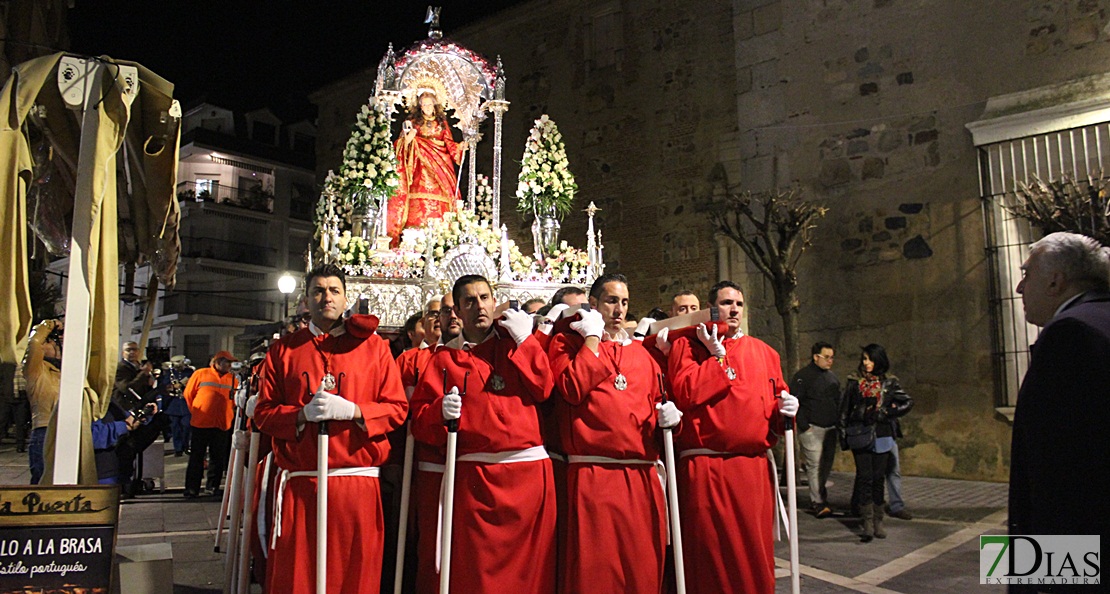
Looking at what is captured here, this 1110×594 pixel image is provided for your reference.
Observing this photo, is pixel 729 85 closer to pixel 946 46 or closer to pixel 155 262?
pixel 946 46

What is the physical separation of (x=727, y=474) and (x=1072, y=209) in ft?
18.8

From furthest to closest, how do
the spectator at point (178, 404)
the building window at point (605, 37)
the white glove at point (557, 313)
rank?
the building window at point (605, 37), the spectator at point (178, 404), the white glove at point (557, 313)

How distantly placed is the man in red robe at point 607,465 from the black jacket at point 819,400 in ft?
14.8

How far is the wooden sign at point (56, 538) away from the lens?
2.98 metres

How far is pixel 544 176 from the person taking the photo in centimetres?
1145

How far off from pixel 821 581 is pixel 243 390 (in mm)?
4403

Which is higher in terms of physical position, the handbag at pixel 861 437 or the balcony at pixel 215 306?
the balcony at pixel 215 306

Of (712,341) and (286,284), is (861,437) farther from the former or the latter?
(286,284)

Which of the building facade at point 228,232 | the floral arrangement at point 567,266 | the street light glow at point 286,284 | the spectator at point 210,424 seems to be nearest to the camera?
the spectator at point 210,424

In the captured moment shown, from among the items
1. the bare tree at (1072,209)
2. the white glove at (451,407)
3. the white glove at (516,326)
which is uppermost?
the bare tree at (1072,209)

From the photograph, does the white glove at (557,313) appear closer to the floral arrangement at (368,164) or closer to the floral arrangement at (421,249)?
the floral arrangement at (421,249)

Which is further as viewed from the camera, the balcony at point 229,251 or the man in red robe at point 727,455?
the balcony at point 229,251

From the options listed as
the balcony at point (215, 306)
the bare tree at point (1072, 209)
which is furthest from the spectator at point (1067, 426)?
the balcony at point (215, 306)

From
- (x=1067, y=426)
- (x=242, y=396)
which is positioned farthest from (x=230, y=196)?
(x=1067, y=426)
